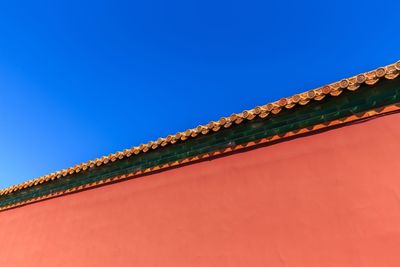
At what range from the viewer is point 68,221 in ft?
17.1

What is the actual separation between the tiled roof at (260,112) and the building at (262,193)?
1 centimetres

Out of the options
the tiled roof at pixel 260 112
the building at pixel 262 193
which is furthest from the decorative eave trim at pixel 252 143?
the tiled roof at pixel 260 112

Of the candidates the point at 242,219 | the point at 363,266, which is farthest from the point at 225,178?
the point at 363,266

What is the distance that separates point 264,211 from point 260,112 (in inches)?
44.0

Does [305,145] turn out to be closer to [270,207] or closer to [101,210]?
[270,207]

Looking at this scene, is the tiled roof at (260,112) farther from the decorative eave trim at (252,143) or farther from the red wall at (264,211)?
the red wall at (264,211)

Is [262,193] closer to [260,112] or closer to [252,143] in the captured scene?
[252,143]

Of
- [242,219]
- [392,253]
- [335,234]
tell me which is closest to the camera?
[392,253]

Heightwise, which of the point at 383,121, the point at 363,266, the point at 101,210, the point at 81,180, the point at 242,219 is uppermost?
the point at 81,180

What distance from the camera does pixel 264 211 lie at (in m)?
3.48

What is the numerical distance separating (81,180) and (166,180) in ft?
6.12

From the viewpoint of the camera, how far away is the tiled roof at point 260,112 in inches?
127

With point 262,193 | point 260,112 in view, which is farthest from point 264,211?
point 260,112

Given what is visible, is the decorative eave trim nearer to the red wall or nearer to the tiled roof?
the red wall
